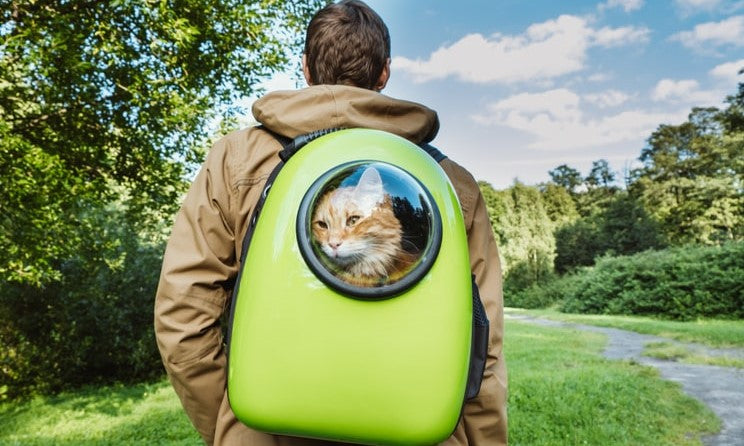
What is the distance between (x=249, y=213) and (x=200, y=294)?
9.6 inches

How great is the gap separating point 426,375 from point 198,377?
0.60m

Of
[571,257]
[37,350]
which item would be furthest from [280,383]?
[571,257]

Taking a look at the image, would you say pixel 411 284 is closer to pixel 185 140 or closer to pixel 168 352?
pixel 168 352

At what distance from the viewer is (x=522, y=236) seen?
3281cm

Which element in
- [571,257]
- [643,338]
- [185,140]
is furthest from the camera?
[571,257]

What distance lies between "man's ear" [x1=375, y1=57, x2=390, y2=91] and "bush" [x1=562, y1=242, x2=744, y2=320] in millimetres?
21095

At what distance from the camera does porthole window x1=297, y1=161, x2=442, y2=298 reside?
100cm

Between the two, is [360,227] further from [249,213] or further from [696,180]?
[696,180]

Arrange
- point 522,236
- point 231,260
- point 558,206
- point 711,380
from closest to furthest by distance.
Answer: point 231,260, point 711,380, point 522,236, point 558,206

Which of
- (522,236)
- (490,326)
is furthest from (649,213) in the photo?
(490,326)

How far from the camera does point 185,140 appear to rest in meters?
6.28

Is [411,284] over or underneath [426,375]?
over

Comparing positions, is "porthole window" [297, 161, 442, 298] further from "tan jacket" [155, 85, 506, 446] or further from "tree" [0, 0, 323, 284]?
"tree" [0, 0, 323, 284]

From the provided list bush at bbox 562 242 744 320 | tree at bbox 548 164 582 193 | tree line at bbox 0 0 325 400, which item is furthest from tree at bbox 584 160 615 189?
tree line at bbox 0 0 325 400
